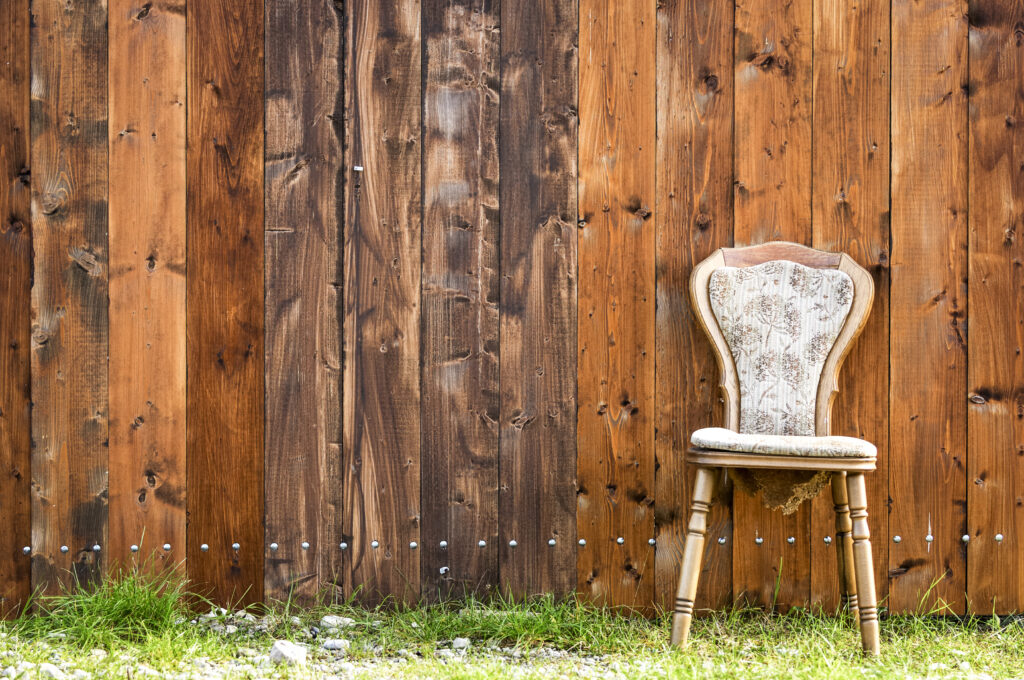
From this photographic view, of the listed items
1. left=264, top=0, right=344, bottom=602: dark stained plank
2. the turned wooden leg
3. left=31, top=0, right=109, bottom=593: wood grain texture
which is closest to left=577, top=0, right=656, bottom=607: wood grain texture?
the turned wooden leg

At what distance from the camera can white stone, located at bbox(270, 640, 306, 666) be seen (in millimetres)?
1604

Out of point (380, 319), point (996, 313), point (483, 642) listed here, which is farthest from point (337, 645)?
point (996, 313)

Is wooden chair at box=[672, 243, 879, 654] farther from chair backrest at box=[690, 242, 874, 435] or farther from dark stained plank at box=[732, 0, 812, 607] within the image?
dark stained plank at box=[732, 0, 812, 607]

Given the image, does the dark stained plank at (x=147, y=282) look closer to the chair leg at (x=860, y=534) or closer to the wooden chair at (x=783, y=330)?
the wooden chair at (x=783, y=330)

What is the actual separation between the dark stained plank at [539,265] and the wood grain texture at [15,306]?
1162 millimetres

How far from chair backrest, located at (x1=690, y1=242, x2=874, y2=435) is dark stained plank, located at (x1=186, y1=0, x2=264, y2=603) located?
1.09 metres

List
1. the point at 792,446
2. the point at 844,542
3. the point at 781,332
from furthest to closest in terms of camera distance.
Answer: the point at 781,332 → the point at 844,542 → the point at 792,446

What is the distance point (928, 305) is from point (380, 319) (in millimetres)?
1353

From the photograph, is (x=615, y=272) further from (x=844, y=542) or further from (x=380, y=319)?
(x=844, y=542)

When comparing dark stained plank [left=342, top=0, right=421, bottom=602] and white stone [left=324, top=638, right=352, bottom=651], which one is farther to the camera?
dark stained plank [left=342, top=0, right=421, bottom=602]

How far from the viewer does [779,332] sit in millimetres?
1802

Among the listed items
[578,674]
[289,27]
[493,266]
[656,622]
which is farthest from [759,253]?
[289,27]

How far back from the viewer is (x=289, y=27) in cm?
189

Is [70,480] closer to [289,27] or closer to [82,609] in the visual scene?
[82,609]
